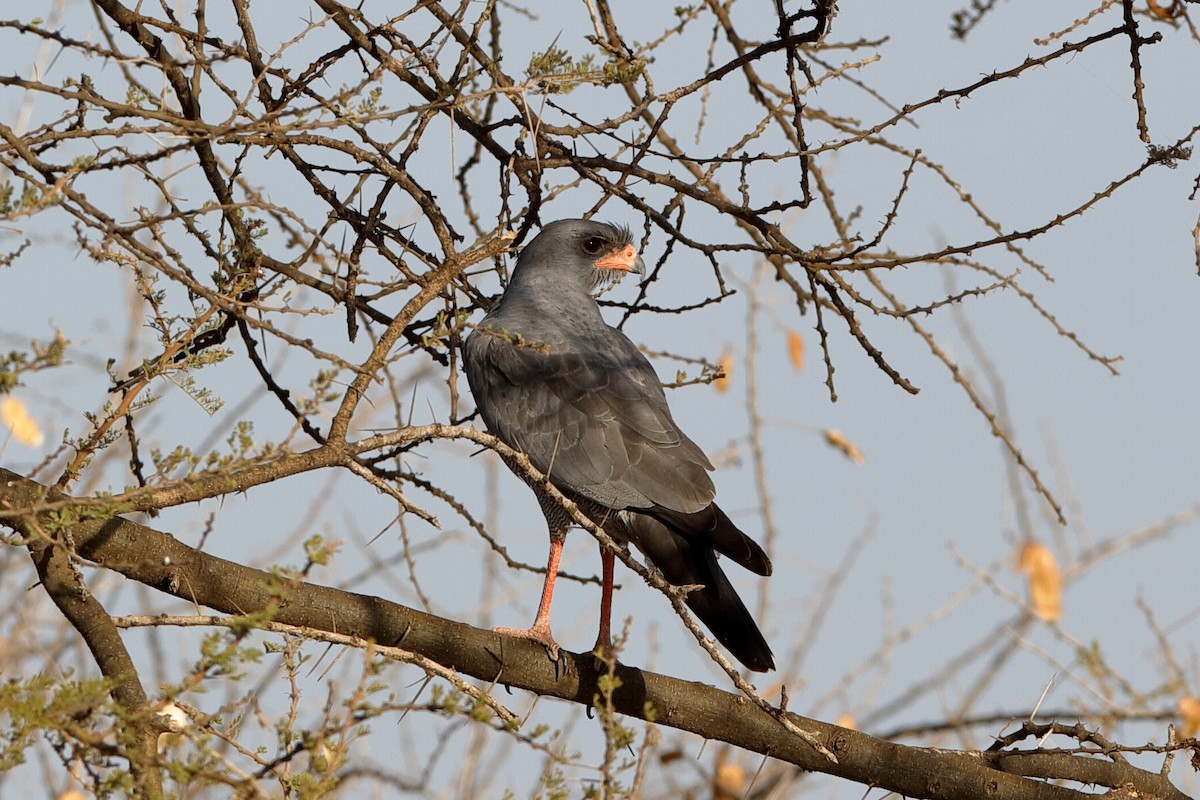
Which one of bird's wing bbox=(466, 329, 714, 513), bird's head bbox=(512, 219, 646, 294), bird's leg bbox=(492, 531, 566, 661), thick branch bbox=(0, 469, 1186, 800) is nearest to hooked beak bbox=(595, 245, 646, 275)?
bird's head bbox=(512, 219, 646, 294)

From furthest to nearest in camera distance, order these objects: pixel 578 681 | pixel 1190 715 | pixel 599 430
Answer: pixel 1190 715 < pixel 599 430 < pixel 578 681

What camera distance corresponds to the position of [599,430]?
14.9ft

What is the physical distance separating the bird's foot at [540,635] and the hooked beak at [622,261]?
1.77m

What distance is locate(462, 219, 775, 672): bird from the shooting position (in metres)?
4.12

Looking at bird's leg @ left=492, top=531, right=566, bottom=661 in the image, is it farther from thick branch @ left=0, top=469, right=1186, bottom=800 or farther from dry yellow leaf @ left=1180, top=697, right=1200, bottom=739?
dry yellow leaf @ left=1180, top=697, right=1200, bottom=739

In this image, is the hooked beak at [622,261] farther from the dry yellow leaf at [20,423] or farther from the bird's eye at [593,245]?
the dry yellow leaf at [20,423]

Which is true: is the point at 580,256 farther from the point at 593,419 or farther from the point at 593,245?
the point at 593,419

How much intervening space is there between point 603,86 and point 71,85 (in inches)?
53.4

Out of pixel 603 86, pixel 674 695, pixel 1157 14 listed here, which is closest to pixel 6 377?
pixel 603 86

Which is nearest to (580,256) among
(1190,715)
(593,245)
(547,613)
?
(593,245)

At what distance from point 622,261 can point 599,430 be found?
120 cm

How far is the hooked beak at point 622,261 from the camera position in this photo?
215 inches

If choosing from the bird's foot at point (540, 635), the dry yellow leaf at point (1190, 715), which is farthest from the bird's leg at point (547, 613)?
the dry yellow leaf at point (1190, 715)

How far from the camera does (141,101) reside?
3.45 m
